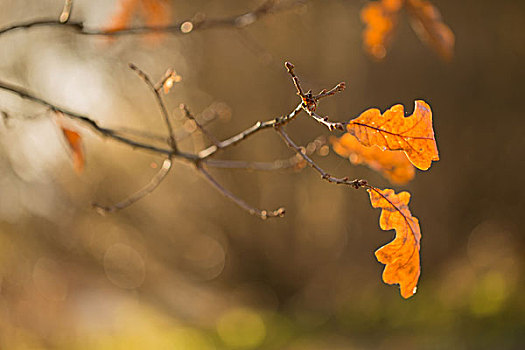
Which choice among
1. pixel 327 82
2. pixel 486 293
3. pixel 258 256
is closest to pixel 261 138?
pixel 327 82

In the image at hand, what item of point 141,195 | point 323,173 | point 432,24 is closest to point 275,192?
point 432,24

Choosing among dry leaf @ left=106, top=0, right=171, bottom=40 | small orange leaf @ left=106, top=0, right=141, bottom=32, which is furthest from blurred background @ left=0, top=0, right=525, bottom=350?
small orange leaf @ left=106, top=0, right=141, bottom=32

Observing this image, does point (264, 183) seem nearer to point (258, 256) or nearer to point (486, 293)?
point (258, 256)

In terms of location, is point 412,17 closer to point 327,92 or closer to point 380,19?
point 380,19

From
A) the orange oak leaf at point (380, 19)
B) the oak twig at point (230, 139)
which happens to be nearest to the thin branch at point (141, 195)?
the oak twig at point (230, 139)

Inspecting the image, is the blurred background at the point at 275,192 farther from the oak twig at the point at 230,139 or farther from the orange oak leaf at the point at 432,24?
the oak twig at the point at 230,139
